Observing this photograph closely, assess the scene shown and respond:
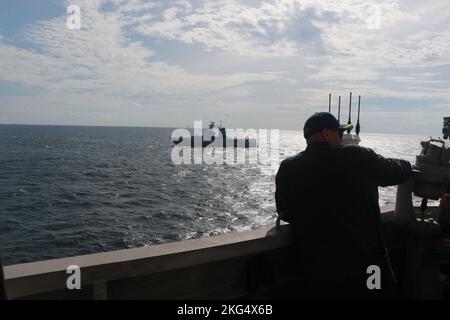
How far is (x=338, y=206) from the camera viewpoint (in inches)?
115

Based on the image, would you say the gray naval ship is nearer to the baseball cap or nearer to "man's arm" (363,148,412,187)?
"man's arm" (363,148,412,187)

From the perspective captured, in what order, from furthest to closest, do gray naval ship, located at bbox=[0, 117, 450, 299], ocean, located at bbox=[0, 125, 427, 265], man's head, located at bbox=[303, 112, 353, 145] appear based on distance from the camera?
ocean, located at bbox=[0, 125, 427, 265], man's head, located at bbox=[303, 112, 353, 145], gray naval ship, located at bbox=[0, 117, 450, 299]

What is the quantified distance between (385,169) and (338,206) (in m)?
0.53

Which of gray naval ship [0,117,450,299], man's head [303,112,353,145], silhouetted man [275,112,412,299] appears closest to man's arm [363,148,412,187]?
silhouetted man [275,112,412,299]

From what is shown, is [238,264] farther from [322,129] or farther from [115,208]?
[115,208]

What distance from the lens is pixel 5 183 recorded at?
150 feet

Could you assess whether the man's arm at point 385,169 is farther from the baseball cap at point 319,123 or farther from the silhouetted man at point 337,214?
the baseball cap at point 319,123

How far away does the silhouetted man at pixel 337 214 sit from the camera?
2920 millimetres

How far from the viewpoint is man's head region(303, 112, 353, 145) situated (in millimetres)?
3131

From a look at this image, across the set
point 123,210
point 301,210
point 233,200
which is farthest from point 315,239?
point 233,200

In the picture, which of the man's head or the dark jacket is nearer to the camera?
the dark jacket

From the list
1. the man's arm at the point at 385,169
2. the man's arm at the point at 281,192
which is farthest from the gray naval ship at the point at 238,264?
the man's arm at the point at 385,169

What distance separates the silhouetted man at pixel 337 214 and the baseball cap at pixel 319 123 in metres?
0.02
